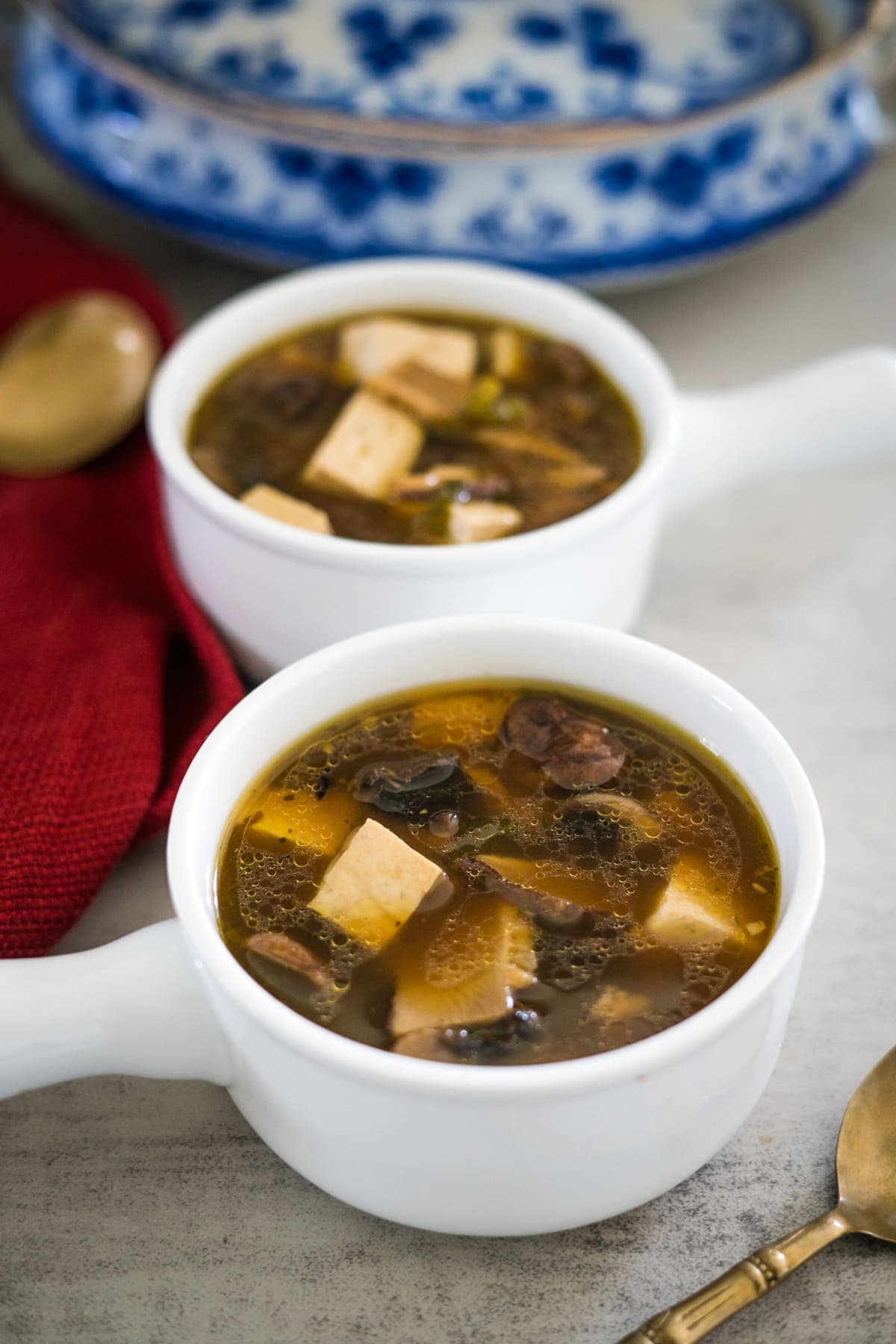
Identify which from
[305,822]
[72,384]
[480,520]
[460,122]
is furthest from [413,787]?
[460,122]

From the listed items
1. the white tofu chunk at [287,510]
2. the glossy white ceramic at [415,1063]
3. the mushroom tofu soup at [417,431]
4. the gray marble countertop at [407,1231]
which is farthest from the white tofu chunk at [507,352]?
the glossy white ceramic at [415,1063]

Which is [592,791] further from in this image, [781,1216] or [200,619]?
[200,619]

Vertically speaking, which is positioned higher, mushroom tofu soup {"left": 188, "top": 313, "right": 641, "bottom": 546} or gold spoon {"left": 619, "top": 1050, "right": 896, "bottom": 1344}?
mushroom tofu soup {"left": 188, "top": 313, "right": 641, "bottom": 546}

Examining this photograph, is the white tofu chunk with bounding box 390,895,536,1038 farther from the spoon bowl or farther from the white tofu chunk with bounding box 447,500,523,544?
the white tofu chunk with bounding box 447,500,523,544

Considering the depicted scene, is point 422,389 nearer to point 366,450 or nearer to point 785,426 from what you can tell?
point 366,450

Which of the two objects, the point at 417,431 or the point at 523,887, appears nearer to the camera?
the point at 523,887

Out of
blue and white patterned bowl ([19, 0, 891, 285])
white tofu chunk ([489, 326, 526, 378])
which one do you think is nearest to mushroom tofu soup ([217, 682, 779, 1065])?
white tofu chunk ([489, 326, 526, 378])
